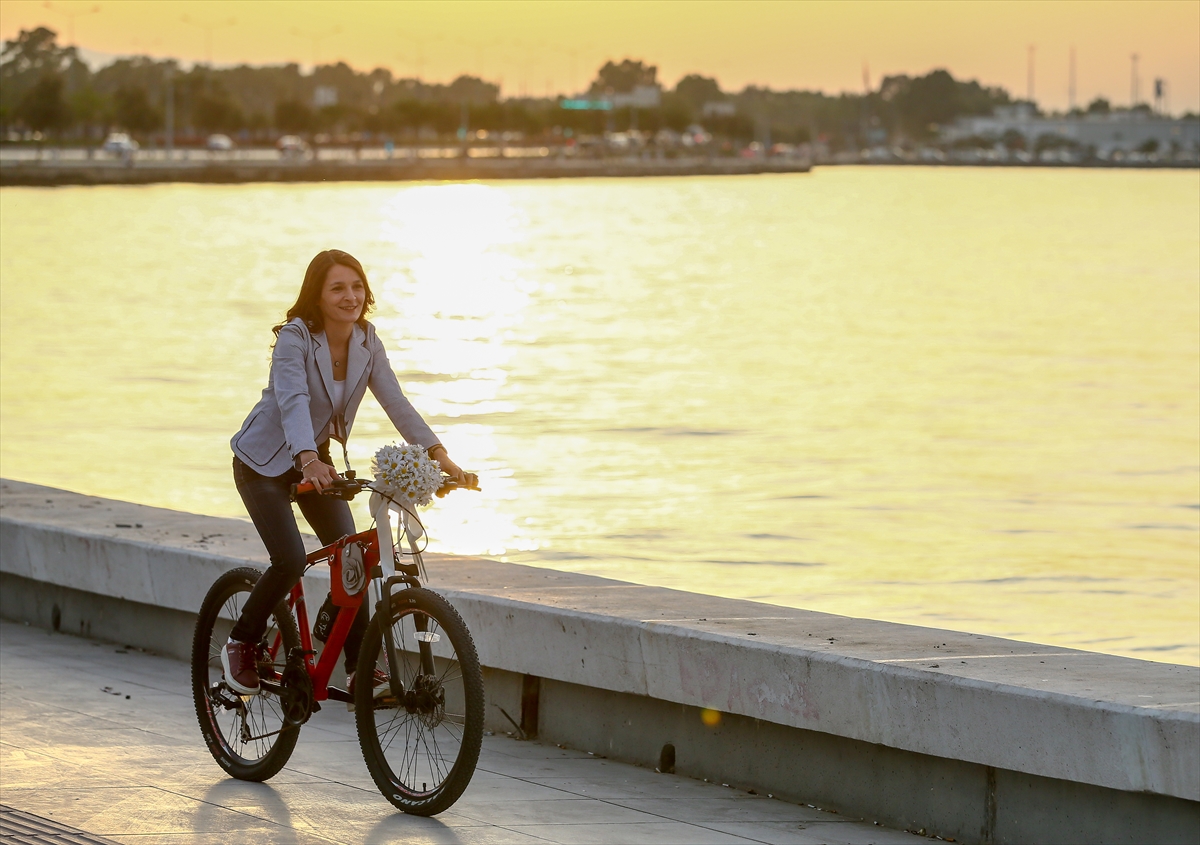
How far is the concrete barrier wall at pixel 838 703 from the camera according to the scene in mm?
5391

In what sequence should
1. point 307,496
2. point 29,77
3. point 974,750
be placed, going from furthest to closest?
point 29,77
point 307,496
point 974,750

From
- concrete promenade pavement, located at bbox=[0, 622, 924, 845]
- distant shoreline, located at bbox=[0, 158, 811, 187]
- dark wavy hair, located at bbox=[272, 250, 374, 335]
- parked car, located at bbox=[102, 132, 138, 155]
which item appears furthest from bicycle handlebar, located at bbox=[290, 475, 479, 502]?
parked car, located at bbox=[102, 132, 138, 155]

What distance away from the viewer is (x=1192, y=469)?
26.7 m

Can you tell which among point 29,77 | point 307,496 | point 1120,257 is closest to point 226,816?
point 307,496

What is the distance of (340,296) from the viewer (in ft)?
19.3

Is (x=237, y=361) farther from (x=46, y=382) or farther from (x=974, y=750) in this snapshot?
(x=974, y=750)

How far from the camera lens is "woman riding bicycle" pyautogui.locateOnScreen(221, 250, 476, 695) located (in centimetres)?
588

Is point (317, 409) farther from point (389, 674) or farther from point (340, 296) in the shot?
point (389, 674)

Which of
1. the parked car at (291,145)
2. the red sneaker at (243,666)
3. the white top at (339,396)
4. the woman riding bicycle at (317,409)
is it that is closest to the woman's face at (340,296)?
the woman riding bicycle at (317,409)

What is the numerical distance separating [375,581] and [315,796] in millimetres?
852

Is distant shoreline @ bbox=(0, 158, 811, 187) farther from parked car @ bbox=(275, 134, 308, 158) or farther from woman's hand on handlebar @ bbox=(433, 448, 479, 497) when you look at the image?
woman's hand on handlebar @ bbox=(433, 448, 479, 497)

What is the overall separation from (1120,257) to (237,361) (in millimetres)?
61987

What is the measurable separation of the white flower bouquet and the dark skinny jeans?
40cm

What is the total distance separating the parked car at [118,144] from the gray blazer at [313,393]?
5315 inches
